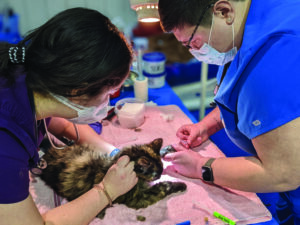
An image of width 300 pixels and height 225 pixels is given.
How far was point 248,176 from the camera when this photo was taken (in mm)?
850

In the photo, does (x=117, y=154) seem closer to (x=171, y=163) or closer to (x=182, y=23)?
(x=171, y=163)

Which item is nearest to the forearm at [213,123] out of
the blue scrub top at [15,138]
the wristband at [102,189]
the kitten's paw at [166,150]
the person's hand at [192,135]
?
the person's hand at [192,135]

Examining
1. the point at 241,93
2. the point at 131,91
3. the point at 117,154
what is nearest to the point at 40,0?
the point at 131,91

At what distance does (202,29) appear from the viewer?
31.5 inches

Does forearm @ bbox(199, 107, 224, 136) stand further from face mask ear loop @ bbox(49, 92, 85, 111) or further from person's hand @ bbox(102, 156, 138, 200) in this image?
face mask ear loop @ bbox(49, 92, 85, 111)

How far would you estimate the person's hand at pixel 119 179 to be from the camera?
3.04 ft

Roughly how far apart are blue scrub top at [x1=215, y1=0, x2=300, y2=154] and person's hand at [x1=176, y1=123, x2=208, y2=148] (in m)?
0.39

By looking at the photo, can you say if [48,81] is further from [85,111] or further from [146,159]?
[146,159]

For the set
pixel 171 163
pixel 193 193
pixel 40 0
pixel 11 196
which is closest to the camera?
pixel 11 196

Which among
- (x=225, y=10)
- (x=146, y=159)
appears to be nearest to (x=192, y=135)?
(x=146, y=159)

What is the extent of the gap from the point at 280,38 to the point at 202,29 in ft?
0.69

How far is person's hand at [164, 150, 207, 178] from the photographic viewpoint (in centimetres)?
100

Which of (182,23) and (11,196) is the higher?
(182,23)

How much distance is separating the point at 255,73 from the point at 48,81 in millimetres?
534
